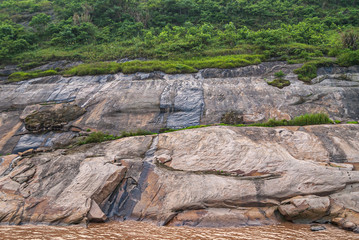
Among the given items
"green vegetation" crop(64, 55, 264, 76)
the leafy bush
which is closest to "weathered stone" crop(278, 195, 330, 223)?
the leafy bush

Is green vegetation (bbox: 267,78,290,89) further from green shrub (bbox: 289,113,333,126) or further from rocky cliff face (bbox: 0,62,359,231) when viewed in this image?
green shrub (bbox: 289,113,333,126)

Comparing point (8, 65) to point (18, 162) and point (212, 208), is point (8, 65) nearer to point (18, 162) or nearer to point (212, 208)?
point (18, 162)

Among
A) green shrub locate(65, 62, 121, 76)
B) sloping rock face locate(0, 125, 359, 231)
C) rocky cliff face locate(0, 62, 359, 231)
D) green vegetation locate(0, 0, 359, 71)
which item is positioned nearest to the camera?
sloping rock face locate(0, 125, 359, 231)

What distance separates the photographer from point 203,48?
27.7 meters

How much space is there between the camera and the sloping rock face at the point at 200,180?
1036cm

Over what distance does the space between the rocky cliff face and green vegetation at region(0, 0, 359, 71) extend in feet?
14.4

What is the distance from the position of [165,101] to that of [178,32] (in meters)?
14.8

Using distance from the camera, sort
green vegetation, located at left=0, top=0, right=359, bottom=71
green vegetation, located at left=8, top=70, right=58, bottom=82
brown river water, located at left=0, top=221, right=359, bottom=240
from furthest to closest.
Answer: green vegetation, located at left=0, top=0, right=359, bottom=71 < green vegetation, located at left=8, top=70, right=58, bottom=82 < brown river water, located at left=0, top=221, right=359, bottom=240

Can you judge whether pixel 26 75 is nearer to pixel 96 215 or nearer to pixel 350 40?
pixel 96 215

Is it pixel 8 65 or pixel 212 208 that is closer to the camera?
pixel 212 208

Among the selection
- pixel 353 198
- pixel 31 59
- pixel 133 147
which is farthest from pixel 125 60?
pixel 353 198

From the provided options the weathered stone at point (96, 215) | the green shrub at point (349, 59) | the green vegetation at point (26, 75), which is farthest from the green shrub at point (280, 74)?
the green vegetation at point (26, 75)

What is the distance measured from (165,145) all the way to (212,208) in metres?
4.55

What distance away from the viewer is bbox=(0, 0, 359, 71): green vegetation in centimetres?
2447
